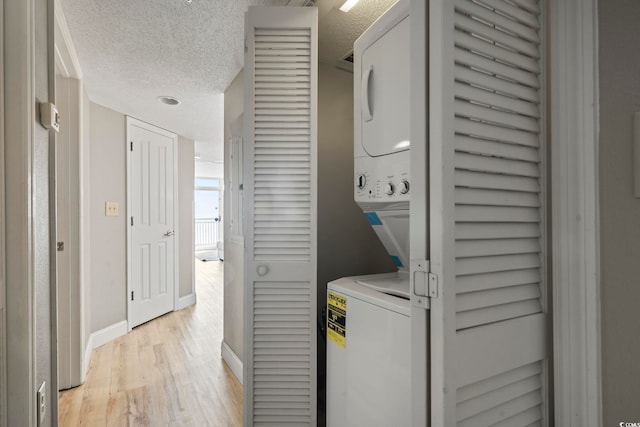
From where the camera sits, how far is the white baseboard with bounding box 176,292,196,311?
13.3ft

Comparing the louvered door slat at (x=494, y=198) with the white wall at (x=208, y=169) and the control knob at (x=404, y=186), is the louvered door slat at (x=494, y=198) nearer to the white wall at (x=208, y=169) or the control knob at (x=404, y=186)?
the control knob at (x=404, y=186)

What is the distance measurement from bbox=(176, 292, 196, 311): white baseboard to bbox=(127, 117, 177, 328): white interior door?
113 mm

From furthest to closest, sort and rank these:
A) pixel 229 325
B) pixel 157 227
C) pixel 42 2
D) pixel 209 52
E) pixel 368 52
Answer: pixel 157 227 → pixel 229 325 → pixel 209 52 → pixel 368 52 → pixel 42 2

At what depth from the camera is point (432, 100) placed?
2.28 ft

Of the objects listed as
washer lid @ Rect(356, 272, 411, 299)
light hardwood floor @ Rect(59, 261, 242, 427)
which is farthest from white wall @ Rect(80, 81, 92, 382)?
washer lid @ Rect(356, 272, 411, 299)

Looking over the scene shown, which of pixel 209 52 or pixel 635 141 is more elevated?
pixel 209 52

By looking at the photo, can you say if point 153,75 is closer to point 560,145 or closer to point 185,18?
point 185,18

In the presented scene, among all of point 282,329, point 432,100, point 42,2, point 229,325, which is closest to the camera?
point 432,100

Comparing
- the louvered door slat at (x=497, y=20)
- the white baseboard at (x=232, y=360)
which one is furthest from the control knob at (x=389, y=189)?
the white baseboard at (x=232, y=360)

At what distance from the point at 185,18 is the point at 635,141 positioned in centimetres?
193

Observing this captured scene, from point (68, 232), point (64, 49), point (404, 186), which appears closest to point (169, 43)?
point (64, 49)

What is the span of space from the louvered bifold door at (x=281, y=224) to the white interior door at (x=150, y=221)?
232cm

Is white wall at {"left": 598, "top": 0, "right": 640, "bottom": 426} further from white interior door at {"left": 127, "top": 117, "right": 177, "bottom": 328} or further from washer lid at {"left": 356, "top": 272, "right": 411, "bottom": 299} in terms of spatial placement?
white interior door at {"left": 127, "top": 117, "right": 177, "bottom": 328}

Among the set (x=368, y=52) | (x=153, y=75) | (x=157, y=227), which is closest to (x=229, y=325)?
(x=157, y=227)
